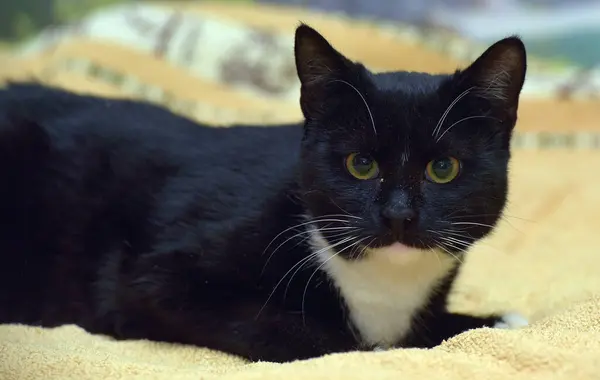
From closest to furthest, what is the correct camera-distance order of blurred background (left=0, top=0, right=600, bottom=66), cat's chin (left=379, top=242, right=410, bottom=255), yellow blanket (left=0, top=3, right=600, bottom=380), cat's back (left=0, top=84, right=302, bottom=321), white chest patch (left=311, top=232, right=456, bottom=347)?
yellow blanket (left=0, top=3, right=600, bottom=380), cat's chin (left=379, top=242, right=410, bottom=255), white chest patch (left=311, top=232, right=456, bottom=347), cat's back (left=0, top=84, right=302, bottom=321), blurred background (left=0, top=0, right=600, bottom=66)

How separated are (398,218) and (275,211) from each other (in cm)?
31

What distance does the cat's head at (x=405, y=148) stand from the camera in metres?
1.15

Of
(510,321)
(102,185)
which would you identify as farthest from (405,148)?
(102,185)

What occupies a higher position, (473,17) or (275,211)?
(473,17)

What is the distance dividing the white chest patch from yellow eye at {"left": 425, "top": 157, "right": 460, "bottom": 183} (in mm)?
138

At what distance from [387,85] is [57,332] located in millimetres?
678

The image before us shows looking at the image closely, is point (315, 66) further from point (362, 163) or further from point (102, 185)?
point (102, 185)

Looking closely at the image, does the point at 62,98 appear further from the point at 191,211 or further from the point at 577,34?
the point at 577,34

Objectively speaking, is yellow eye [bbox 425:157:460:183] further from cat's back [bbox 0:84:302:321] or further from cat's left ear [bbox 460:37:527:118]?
cat's back [bbox 0:84:302:321]

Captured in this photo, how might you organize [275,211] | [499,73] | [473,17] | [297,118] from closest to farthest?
[499,73] → [275,211] → [297,118] → [473,17]

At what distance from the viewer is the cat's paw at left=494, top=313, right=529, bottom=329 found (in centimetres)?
137

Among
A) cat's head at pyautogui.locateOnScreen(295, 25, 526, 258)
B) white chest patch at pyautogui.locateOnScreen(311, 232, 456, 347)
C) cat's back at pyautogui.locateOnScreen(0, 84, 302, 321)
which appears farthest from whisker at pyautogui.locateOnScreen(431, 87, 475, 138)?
cat's back at pyautogui.locateOnScreen(0, 84, 302, 321)

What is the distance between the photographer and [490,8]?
3.43 metres

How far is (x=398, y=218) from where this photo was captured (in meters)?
1.10
